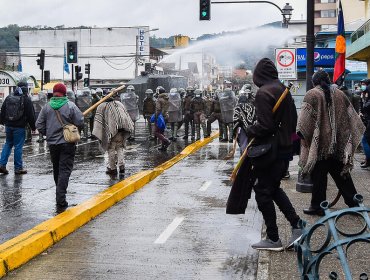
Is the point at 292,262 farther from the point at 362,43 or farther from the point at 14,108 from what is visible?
the point at 362,43

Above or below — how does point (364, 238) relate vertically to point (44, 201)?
above

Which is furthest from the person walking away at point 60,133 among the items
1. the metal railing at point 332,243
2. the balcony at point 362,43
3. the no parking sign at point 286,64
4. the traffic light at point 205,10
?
the traffic light at point 205,10

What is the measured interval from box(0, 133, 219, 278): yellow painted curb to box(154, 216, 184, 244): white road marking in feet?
3.71

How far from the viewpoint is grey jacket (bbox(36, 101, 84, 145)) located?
897 cm

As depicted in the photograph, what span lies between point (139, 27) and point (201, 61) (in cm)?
4033

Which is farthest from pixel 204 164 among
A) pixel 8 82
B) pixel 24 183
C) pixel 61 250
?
pixel 8 82

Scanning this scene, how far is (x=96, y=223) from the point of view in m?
8.07

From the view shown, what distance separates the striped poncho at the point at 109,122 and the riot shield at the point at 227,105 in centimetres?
885

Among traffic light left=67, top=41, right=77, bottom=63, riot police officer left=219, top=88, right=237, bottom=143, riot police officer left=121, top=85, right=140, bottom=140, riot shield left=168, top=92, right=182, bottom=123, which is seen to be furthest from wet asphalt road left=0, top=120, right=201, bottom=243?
traffic light left=67, top=41, right=77, bottom=63

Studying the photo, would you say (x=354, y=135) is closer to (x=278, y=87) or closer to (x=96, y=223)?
(x=278, y=87)

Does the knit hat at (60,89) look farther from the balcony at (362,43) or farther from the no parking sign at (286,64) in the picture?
the balcony at (362,43)

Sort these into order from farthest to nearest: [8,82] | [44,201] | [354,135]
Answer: [8,82] → [44,201] → [354,135]

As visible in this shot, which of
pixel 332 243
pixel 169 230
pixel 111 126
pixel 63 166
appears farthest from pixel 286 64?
pixel 332 243

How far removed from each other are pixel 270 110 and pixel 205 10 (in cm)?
1843
